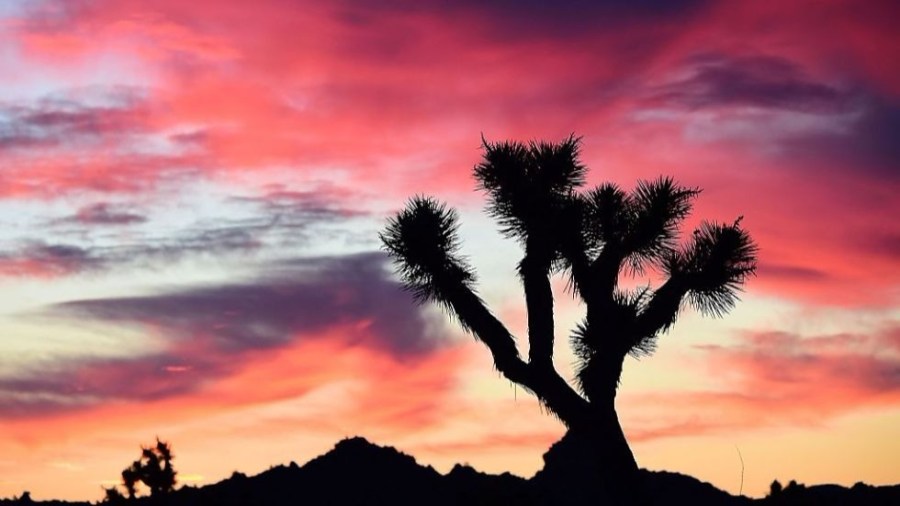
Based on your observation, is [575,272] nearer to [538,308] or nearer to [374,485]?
[538,308]

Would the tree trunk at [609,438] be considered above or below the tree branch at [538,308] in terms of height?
below

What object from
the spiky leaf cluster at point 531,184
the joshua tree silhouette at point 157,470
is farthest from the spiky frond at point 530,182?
the joshua tree silhouette at point 157,470

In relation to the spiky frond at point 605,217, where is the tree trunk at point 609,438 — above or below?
below

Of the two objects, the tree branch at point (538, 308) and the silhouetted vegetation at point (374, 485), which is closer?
the tree branch at point (538, 308)

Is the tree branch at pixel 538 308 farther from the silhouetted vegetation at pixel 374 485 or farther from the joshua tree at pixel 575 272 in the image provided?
the silhouetted vegetation at pixel 374 485

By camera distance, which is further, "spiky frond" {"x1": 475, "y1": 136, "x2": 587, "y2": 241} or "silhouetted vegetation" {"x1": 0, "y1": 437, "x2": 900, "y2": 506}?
"silhouetted vegetation" {"x1": 0, "y1": 437, "x2": 900, "y2": 506}

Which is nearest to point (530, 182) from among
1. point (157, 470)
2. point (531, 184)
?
point (531, 184)

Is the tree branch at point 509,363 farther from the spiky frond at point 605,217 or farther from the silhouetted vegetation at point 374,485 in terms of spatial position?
the silhouetted vegetation at point 374,485

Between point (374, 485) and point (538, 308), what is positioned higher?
point (374, 485)

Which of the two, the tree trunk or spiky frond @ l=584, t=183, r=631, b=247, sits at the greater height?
spiky frond @ l=584, t=183, r=631, b=247

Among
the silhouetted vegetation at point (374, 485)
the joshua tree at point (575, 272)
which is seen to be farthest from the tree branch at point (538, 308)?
the silhouetted vegetation at point (374, 485)

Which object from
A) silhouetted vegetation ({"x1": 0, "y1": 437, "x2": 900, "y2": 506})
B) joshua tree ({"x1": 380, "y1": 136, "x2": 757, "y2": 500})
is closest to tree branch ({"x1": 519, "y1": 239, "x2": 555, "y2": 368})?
joshua tree ({"x1": 380, "y1": 136, "x2": 757, "y2": 500})

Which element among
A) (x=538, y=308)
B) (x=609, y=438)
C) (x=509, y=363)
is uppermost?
(x=538, y=308)

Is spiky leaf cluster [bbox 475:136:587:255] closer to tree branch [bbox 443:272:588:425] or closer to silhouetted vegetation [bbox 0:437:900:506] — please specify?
tree branch [bbox 443:272:588:425]
